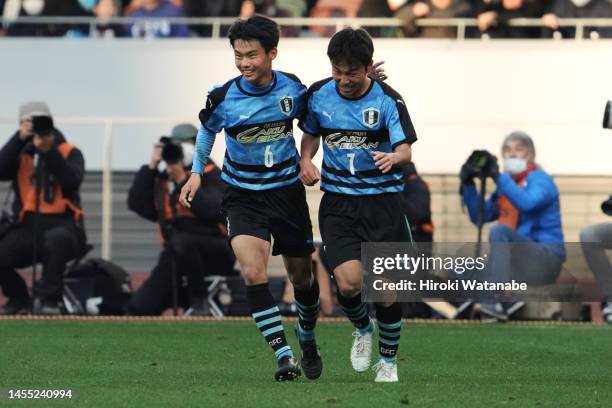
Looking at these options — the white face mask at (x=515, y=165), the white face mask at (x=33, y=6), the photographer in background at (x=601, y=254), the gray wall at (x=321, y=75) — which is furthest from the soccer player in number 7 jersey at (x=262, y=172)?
the white face mask at (x=33, y=6)

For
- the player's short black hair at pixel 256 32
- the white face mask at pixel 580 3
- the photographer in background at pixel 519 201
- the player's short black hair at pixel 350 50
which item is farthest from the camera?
the white face mask at pixel 580 3

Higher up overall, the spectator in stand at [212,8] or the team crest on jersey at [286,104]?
the team crest on jersey at [286,104]

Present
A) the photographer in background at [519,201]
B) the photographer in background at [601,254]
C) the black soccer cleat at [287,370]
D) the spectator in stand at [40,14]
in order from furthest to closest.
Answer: the spectator in stand at [40,14] < the photographer in background at [519,201] < the photographer in background at [601,254] < the black soccer cleat at [287,370]

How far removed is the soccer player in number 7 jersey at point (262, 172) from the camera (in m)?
9.45

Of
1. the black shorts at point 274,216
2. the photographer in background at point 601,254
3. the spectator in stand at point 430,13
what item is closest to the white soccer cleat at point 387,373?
the black shorts at point 274,216

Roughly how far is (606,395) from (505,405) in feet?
2.61

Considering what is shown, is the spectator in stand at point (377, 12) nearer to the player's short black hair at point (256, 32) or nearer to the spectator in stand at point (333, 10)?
the spectator in stand at point (333, 10)

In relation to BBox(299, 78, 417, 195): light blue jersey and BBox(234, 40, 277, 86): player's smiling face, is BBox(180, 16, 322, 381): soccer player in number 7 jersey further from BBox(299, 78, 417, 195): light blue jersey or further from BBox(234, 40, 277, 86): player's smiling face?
BBox(299, 78, 417, 195): light blue jersey

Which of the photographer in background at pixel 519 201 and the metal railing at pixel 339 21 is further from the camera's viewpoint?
the metal railing at pixel 339 21

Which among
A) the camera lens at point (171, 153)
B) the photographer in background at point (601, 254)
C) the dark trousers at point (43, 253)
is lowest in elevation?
the dark trousers at point (43, 253)

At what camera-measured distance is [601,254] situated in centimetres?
1306

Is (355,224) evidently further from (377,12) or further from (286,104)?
(377,12)

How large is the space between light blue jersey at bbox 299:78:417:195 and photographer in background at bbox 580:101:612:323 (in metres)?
3.53

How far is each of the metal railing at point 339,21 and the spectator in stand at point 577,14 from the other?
0.19ft
